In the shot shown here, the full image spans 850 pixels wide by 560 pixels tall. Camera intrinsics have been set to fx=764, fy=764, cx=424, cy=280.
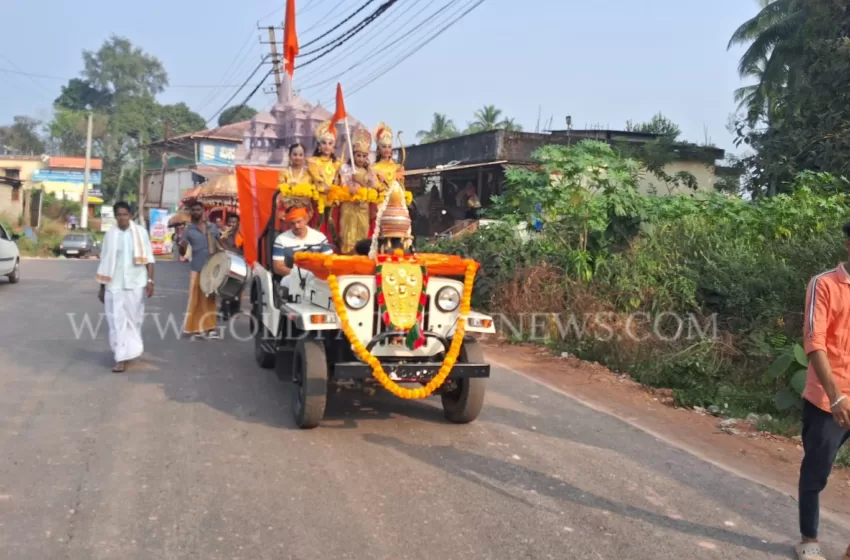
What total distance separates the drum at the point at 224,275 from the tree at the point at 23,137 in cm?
6574

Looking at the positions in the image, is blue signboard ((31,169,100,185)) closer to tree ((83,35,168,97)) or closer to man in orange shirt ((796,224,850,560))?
tree ((83,35,168,97))

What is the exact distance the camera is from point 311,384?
5887mm

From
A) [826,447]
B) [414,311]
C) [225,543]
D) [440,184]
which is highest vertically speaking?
[440,184]

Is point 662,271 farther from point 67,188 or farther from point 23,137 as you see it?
point 23,137

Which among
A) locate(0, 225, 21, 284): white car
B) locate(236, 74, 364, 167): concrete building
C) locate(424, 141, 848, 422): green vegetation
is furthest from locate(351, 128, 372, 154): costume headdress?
locate(0, 225, 21, 284): white car

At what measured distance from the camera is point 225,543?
401cm

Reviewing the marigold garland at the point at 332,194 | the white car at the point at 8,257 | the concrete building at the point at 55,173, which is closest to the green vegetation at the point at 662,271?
the marigold garland at the point at 332,194

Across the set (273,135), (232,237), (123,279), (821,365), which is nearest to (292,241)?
(123,279)

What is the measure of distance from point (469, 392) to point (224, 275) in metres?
4.92

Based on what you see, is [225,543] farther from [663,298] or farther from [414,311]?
[663,298]

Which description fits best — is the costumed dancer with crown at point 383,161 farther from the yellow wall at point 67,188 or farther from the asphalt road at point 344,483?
the yellow wall at point 67,188

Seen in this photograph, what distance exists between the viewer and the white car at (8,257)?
16891 millimetres

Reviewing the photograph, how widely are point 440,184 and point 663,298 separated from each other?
14.1 meters

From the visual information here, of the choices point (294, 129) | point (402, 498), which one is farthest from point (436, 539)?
point (294, 129)
